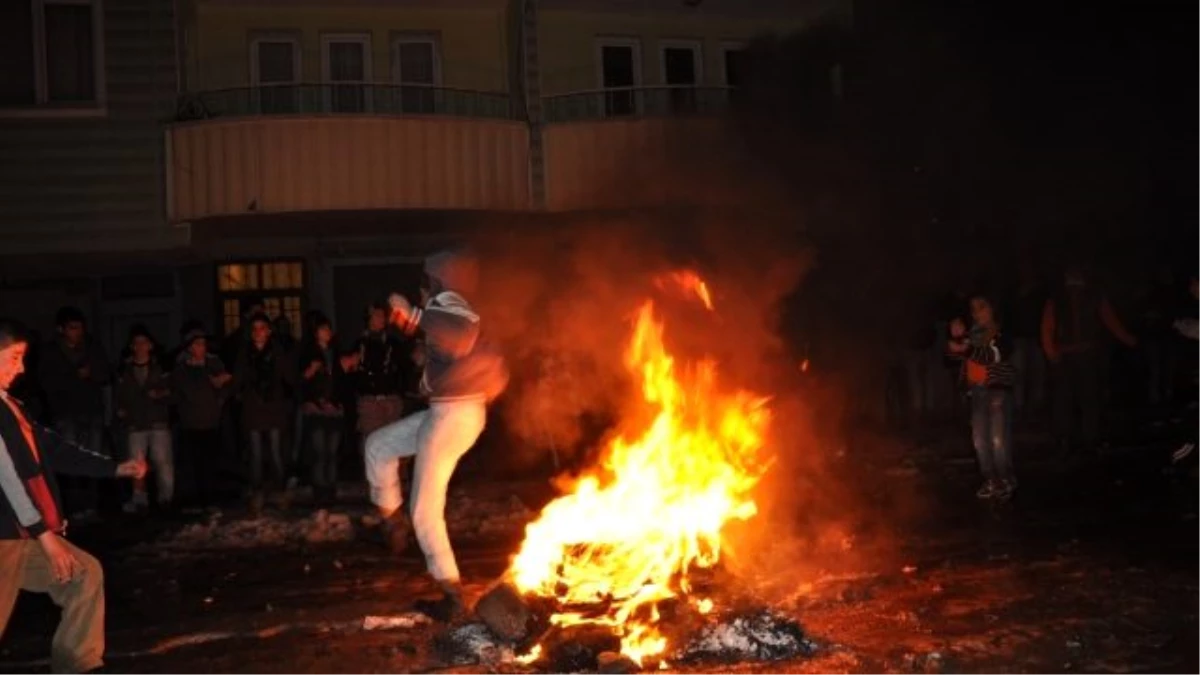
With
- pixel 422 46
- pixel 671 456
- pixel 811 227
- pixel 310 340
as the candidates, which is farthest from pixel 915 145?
pixel 671 456

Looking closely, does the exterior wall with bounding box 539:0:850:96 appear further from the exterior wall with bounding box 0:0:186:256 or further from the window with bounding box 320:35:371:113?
the exterior wall with bounding box 0:0:186:256

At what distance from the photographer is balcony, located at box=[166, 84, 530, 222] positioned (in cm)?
1484

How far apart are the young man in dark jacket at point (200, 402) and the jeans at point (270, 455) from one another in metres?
0.41

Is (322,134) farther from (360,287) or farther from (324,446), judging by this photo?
(324,446)

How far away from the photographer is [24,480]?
17.3 ft

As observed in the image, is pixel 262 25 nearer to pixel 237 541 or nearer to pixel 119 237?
pixel 119 237

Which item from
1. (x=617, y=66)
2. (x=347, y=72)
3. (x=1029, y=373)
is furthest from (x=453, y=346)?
(x=617, y=66)

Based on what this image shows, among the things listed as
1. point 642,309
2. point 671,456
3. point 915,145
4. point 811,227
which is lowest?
Answer: point 671,456

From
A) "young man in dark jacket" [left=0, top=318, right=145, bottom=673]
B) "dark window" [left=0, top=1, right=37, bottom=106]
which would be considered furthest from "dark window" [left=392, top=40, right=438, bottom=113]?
"young man in dark jacket" [left=0, top=318, right=145, bottom=673]

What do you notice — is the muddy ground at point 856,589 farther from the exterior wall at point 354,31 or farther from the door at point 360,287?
the exterior wall at point 354,31

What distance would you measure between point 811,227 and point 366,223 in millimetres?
6467

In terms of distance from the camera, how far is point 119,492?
11.9 m

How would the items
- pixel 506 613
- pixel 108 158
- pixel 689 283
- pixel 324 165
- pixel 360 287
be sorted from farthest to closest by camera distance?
pixel 360 287, pixel 324 165, pixel 108 158, pixel 689 283, pixel 506 613

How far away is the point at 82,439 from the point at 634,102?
9414 millimetres
